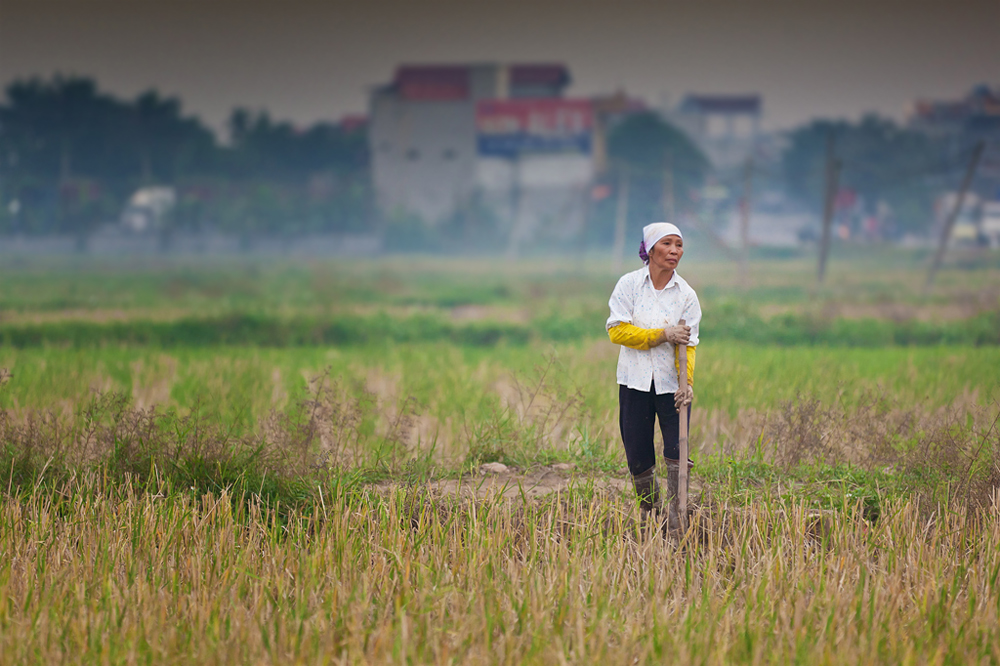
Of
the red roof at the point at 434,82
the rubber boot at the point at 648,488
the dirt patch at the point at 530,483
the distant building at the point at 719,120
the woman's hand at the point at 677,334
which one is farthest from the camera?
the distant building at the point at 719,120

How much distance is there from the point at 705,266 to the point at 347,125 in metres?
28.4

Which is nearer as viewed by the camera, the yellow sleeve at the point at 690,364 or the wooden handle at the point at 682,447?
the wooden handle at the point at 682,447

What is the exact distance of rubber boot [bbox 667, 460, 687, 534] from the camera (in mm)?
4082

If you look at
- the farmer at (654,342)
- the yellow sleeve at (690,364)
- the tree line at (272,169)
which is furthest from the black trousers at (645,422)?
the tree line at (272,169)

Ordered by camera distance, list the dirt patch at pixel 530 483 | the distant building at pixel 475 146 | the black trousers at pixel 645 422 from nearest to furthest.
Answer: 1. the black trousers at pixel 645 422
2. the dirt patch at pixel 530 483
3. the distant building at pixel 475 146

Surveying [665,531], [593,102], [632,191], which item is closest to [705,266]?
[632,191]

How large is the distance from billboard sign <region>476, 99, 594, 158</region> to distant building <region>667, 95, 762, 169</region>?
674 inches

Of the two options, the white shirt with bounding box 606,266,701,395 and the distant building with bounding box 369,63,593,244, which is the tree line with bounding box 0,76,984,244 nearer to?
the distant building with bounding box 369,63,593,244

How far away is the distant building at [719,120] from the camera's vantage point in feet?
203

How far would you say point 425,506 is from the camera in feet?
13.7

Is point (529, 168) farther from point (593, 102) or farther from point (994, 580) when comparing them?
point (994, 580)

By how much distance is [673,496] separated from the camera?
4156 mm

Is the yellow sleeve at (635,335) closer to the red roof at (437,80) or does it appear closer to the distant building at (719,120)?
the red roof at (437,80)

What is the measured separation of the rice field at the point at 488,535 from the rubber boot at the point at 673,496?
10 centimetres
